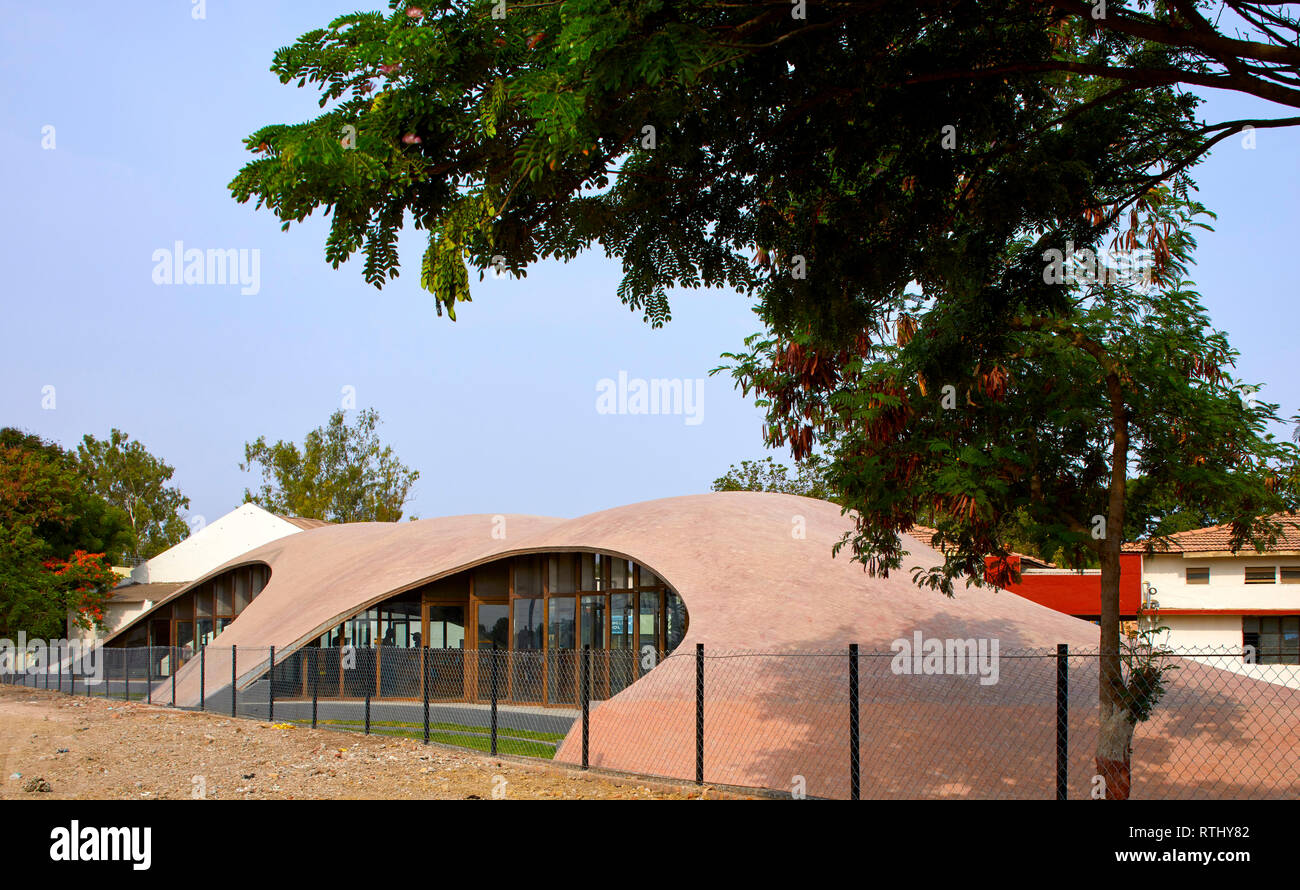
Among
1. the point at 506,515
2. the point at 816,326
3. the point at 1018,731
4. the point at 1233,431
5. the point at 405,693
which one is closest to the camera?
the point at 816,326

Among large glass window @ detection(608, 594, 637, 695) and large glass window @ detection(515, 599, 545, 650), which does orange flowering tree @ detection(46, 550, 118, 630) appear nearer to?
large glass window @ detection(515, 599, 545, 650)

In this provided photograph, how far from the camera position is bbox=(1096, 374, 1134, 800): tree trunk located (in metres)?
9.59

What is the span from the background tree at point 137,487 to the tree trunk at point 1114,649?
6654cm

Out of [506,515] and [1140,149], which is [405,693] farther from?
[1140,149]

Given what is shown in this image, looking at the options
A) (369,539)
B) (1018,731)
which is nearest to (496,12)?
(1018,731)

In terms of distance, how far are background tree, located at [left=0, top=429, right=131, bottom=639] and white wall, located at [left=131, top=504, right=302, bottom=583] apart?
2712mm

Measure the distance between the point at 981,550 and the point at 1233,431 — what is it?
2611 millimetres

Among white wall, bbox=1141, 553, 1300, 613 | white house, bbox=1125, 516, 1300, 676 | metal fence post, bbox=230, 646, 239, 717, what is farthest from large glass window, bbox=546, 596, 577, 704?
white wall, bbox=1141, 553, 1300, 613

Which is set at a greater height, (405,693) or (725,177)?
(725,177)

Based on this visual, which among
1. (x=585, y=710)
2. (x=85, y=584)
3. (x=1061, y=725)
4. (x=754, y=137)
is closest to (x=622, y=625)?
(x=585, y=710)

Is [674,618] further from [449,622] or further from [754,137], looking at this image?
[754,137]

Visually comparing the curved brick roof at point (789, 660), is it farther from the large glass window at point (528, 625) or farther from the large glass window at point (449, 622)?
the large glass window at point (528, 625)

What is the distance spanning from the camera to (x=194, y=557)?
169ft

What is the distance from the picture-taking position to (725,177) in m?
8.42
